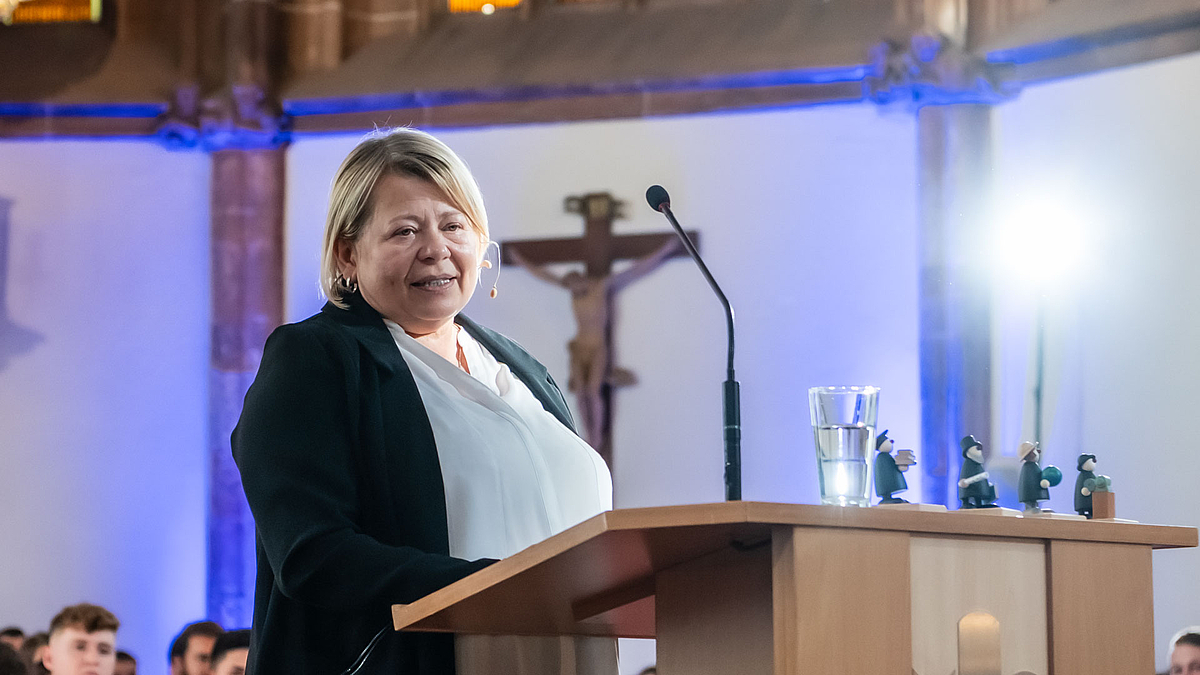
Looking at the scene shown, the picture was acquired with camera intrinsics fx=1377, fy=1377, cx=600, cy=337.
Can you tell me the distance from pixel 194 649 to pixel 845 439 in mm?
5986

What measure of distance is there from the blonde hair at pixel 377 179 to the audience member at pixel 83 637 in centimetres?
563

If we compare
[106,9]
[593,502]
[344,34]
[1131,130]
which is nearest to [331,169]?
[344,34]

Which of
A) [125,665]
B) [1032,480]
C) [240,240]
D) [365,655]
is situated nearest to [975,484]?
[1032,480]

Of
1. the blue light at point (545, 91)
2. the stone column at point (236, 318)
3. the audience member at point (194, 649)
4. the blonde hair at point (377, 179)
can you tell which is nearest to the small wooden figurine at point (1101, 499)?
the blonde hair at point (377, 179)

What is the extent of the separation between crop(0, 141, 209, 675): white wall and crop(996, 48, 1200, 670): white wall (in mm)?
4417

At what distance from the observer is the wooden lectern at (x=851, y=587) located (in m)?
1.30

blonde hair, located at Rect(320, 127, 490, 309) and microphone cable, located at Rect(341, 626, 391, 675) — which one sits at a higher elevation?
blonde hair, located at Rect(320, 127, 490, 309)

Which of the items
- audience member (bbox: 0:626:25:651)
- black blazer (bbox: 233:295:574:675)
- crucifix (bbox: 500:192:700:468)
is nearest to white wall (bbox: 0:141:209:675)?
audience member (bbox: 0:626:25:651)

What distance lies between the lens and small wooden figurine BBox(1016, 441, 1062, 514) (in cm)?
173

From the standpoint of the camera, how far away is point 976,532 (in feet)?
4.57

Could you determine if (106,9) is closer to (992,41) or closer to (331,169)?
(331,169)

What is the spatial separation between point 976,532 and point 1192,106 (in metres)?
5.70

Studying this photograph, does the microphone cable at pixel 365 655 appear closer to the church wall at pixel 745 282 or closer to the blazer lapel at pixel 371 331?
the blazer lapel at pixel 371 331

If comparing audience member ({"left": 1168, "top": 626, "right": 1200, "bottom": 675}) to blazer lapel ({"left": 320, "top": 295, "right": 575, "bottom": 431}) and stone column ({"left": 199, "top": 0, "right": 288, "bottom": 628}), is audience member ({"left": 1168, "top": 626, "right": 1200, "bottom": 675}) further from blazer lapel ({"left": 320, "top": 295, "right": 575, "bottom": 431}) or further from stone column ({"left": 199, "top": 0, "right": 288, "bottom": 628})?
stone column ({"left": 199, "top": 0, "right": 288, "bottom": 628})
